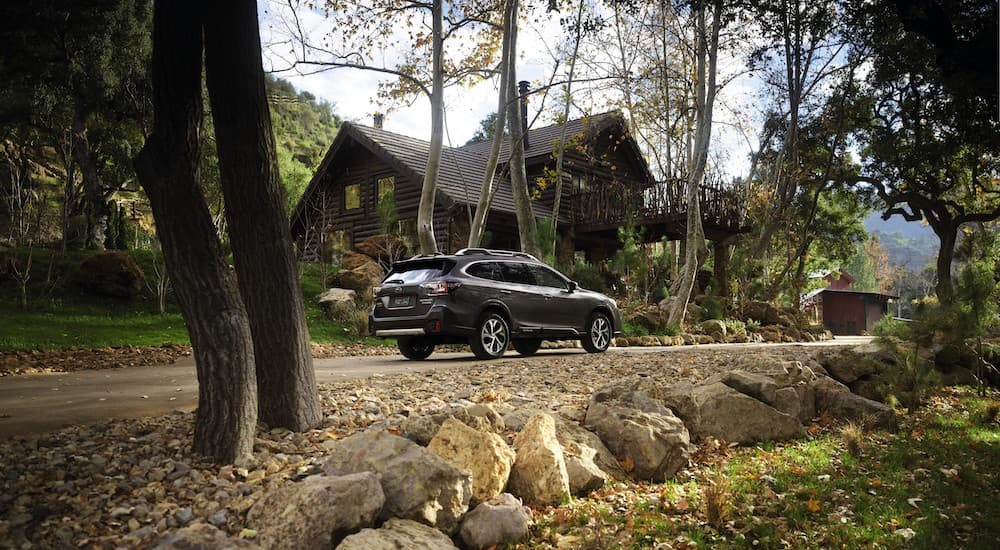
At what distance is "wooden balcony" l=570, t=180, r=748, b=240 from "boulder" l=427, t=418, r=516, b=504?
20.8 meters

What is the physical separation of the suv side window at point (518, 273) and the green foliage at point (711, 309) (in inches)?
453

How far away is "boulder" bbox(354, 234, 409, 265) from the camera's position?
76.3 feet

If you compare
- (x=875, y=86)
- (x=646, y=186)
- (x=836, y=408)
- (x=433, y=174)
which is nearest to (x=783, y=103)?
(x=875, y=86)

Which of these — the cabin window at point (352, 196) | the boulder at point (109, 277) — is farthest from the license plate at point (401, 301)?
the cabin window at point (352, 196)

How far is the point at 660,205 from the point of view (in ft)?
86.5

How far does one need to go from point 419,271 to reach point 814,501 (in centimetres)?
772

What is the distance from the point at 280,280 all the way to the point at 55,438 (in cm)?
192

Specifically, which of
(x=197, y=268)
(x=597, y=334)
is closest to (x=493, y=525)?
(x=197, y=268)

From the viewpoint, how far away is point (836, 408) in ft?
29.0

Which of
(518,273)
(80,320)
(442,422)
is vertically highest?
(518,273)

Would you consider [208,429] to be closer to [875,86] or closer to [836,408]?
[836,408]

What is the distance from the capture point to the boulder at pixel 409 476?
14.3ft

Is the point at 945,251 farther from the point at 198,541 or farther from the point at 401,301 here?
the point at 198,541

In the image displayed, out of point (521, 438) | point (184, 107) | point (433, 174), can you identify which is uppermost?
point (433, 174)
